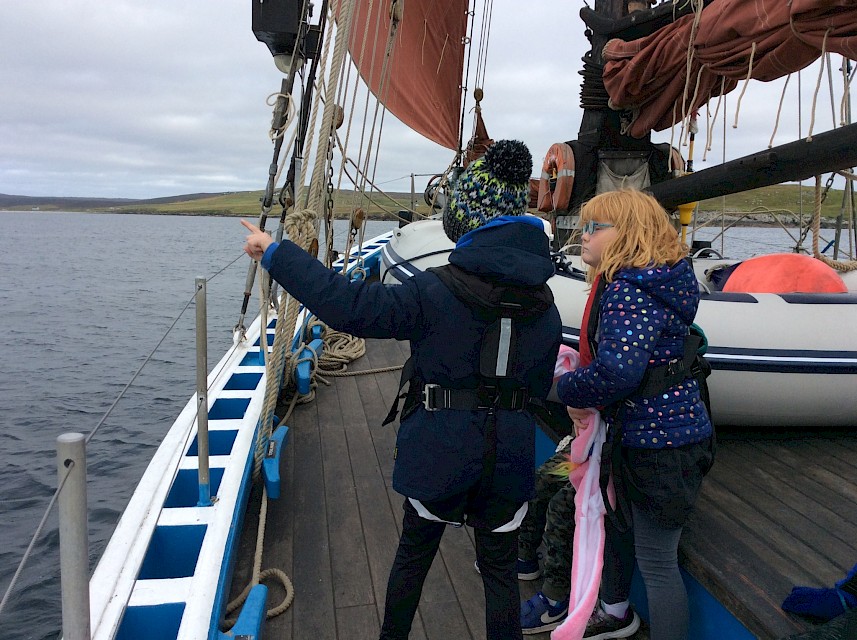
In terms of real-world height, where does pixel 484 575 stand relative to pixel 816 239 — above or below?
below

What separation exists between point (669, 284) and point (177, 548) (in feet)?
5.43

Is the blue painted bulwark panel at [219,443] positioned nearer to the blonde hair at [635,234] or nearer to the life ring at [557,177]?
the blonde hair at [635,234]

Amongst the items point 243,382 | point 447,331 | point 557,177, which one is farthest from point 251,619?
point 557,177

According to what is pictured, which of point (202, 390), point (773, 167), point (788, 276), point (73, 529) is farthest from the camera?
point (788, 276)

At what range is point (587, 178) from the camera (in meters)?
4.45

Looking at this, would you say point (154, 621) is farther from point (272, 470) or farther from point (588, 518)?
point (588, 518)

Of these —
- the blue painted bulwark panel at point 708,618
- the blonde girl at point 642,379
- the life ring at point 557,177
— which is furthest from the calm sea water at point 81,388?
the life ring at point 557,177

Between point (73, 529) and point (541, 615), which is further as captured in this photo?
point (541, 615)

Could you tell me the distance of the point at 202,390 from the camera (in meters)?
2.06

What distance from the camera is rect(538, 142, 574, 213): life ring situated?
14.3 ft

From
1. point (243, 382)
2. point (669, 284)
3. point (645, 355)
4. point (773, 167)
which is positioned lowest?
point (243, 382)

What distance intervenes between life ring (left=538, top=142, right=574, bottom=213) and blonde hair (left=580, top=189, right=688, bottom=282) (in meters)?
2.91

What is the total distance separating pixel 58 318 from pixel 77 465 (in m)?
14.1

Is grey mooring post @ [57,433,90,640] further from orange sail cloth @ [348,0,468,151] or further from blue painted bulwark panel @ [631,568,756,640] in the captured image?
orange sail cloth @ [348,0,468,151]
